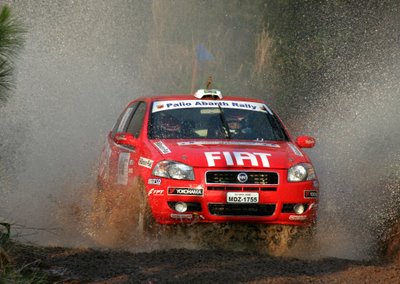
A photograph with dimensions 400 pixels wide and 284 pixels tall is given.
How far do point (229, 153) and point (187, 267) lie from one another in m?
2.31

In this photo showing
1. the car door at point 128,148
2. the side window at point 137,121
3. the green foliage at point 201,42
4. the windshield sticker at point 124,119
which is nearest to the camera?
the car door at point 128,148

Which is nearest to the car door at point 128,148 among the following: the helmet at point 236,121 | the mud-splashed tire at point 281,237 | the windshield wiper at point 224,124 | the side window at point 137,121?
the side window at point 137,121

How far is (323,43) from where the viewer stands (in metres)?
29.8

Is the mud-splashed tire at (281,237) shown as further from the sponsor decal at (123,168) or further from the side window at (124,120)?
the side window at (124,120)

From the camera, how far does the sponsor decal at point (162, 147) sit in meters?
10.5

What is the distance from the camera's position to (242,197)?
10195 millimetres

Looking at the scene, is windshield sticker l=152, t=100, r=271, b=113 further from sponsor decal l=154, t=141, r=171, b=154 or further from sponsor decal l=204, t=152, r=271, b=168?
sponsor decal l=204, t=152, r=271, b=168

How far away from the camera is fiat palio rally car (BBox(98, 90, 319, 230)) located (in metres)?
10.1

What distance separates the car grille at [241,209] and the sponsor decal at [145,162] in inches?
31.3

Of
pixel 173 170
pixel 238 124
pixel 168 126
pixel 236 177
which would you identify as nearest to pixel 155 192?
pixel 173 170

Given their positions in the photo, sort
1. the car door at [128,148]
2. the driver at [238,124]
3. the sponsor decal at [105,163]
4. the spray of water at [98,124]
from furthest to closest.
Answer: the spray of water at [98,124]
the sponsor decal at [105,163]
the driver at [238,124]
the car door at [128,148]

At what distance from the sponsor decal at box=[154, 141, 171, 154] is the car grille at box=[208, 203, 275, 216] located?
0.81 metres

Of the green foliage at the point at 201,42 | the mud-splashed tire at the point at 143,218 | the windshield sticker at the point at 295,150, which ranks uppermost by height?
the windshield sticker at the point at 295,150

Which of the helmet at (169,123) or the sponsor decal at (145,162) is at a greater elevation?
the helmet at (169,123)
